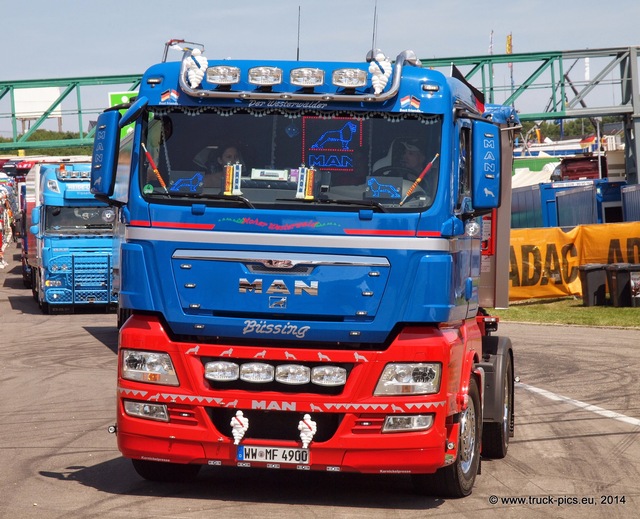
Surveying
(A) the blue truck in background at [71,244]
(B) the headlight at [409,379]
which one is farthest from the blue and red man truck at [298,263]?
(A) the blue truck in background at [71,244]

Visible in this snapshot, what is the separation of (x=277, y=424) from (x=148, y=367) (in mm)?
993

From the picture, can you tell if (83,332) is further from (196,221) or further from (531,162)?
(531,162)

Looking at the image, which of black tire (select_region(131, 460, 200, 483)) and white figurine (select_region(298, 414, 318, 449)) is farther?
black tire (select_region(131, 460, 200, 483))

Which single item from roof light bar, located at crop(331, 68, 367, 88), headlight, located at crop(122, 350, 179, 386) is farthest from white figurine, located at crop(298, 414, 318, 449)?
roof light bar, located at crop(331, 68, 367, 88)

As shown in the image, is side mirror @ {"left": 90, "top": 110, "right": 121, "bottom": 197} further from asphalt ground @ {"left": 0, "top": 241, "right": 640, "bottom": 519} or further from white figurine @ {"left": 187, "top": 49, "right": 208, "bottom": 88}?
asphalt ground @ {"left": 0, "top": 241, "right": 640, "bottom": 519}

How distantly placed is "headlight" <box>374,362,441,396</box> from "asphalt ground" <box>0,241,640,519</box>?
86 cm

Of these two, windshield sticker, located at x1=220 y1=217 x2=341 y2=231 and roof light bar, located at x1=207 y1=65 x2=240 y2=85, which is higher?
roof light bar, located at x1=207 y1=65 x2=240 y2=85

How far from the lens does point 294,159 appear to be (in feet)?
26.5

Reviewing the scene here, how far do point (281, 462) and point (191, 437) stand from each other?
25.5 inches

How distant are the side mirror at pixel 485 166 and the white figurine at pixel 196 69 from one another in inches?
78.1

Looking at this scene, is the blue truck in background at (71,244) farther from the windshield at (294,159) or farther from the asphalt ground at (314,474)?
the windshield at (294,159)

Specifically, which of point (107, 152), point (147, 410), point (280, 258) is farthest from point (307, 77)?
point (147, 410)

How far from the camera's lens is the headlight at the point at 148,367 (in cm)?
795

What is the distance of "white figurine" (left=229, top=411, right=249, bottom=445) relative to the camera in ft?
25.6
